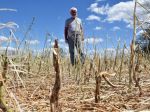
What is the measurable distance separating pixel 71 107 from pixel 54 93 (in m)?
0.77

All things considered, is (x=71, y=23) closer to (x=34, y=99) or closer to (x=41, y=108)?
(x=34, y=99)

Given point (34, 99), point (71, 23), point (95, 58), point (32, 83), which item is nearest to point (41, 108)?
point (34, 99)

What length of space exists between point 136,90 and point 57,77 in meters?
1.54

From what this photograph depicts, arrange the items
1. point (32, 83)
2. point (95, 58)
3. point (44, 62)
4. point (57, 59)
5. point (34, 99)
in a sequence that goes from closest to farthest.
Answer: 1. point (57, 59)
2. point (34, 99)
3. point (95, 58)
4. point (32, 83)
5. point (44, 62)

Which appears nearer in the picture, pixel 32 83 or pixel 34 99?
pixel 34 99

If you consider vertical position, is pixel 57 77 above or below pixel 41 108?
above

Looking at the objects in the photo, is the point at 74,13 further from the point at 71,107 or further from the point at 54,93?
the point at 54,93

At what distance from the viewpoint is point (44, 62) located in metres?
5.51

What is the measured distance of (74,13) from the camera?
25.4ft

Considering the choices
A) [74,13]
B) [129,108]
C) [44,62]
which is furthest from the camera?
[74,13]

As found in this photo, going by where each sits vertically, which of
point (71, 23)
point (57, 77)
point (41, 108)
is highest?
point (71, 23)

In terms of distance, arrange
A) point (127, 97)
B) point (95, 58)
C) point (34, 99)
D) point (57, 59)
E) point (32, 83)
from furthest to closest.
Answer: point (32, 83)
point (95, 58)
point (34, 99)
point (127, 97)
point (57, 59)

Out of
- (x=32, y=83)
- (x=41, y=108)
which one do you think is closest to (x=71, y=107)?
(x=41, y=108)

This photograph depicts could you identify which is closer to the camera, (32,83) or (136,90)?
(136,90)
